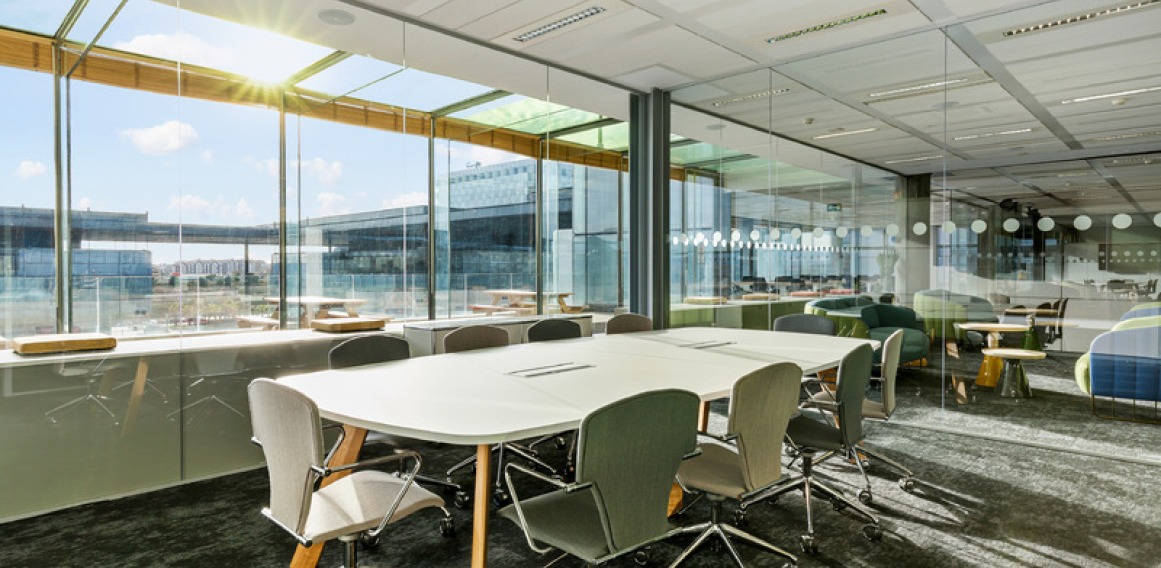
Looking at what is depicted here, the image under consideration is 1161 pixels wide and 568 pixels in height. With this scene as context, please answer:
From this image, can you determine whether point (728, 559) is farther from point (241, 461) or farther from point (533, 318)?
point (533, 318)

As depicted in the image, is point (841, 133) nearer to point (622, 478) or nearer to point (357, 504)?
point (622, 478)

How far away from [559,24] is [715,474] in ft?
12.4

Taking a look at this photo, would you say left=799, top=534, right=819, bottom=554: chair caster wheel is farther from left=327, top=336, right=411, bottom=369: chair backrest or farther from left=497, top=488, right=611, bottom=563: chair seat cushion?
left=327, top=336, right=411, bottom=369: chair backrest

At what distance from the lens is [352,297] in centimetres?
614

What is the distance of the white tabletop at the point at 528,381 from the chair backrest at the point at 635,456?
227mm

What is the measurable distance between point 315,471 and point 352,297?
4.49 meters

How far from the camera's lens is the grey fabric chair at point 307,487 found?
76.4 inches

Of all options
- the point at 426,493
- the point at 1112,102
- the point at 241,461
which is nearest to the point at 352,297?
the point at 241,461

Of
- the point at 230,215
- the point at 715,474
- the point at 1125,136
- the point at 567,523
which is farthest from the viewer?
the point at 230,215

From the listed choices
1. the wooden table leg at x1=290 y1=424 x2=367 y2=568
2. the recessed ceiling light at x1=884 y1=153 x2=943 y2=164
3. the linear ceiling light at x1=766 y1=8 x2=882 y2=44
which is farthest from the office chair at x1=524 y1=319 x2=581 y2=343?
the recessed ceiling light at x1=884 y1=153 x2=943 y2=164

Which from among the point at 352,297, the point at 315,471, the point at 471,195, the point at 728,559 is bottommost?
the point at 728,559

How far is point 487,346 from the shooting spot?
4.12 m

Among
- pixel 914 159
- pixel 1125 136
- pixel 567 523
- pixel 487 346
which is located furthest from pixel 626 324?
pixel 1125 136

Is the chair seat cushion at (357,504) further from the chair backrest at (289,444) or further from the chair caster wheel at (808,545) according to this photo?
the chair caster wheel at (808,545)
